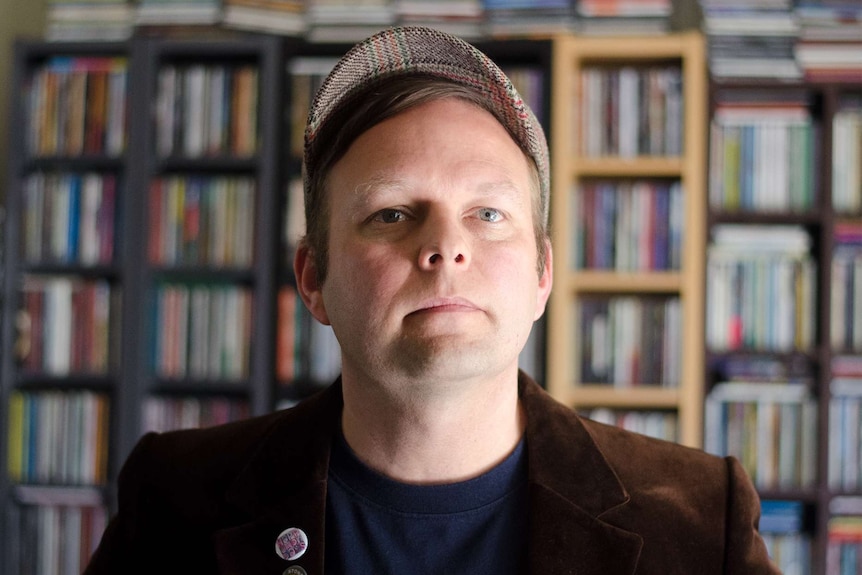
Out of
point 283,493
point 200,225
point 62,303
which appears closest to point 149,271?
point 200,225

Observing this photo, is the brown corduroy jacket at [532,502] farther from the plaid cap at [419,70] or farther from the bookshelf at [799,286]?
the bookshelf at [799,286]

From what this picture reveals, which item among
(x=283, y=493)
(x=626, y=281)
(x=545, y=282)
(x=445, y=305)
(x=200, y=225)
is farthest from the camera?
(x=200, y=225)

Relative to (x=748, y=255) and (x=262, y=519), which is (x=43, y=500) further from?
(x=748, y=255)

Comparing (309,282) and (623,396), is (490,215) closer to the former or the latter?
(309,282)

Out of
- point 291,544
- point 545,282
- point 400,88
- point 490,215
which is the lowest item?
point 291,544

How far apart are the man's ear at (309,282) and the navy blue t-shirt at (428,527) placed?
0.23 m

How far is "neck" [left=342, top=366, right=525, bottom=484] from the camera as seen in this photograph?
1.04 metres

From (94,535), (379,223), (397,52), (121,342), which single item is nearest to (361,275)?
(379,223)

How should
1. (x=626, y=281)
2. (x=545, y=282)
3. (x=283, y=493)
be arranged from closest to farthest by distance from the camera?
(x=283, y=493) < (x=545, y=282) < (x=626, y=281)

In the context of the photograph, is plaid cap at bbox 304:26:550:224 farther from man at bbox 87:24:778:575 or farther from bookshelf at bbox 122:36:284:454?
bookshelf at bbox 122:36:284:454

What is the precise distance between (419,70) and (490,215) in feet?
0.72

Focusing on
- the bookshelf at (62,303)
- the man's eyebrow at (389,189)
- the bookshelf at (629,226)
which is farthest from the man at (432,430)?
the bookshelf at (62,303)

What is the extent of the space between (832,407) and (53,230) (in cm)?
258

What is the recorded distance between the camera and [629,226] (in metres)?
2.80
